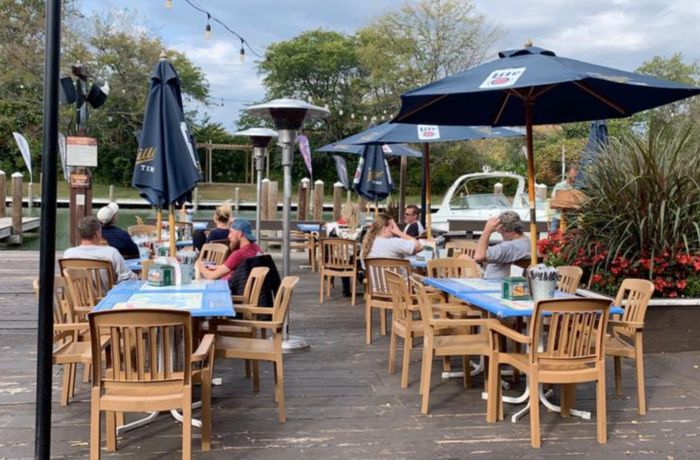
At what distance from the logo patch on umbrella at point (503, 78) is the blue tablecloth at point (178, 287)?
80.4 inches

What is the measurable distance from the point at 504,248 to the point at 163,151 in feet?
8.48

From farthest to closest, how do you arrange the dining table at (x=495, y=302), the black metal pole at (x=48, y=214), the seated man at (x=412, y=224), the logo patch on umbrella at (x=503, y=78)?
1. the seated man at (x=412, y=224)
2. the logo patch on umbrella at (x=503, y=78)
3. the dining table at (x=495, y=302)
4. the black metal pole at (x=48, y=214)

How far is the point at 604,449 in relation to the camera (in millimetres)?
3436

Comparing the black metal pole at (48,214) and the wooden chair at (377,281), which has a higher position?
the black metal pole at (48,214)

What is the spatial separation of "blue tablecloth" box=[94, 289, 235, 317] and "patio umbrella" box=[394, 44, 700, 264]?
1.80m

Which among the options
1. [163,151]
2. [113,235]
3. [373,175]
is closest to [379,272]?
[163,151]

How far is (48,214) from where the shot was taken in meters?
2.16

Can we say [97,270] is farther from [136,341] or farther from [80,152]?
[80,152]

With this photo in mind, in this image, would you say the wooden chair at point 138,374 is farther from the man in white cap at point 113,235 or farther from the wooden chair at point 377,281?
the man in white cap at point 113,235

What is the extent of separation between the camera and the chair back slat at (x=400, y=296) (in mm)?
4395

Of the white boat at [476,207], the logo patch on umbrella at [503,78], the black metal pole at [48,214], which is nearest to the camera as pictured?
the black metal pole at [48,214]

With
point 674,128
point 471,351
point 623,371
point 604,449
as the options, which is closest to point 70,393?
point 471,351

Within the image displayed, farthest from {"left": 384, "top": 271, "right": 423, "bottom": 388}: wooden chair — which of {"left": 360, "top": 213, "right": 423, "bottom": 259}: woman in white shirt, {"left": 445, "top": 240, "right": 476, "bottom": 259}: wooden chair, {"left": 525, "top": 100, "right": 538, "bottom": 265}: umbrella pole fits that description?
{"left": 445, "top": 240, "right": 476, "bottom": 259}: wooden chair

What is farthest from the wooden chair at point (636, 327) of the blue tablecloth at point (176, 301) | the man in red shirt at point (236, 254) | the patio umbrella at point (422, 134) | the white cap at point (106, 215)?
the white cap at point (106, 215)
